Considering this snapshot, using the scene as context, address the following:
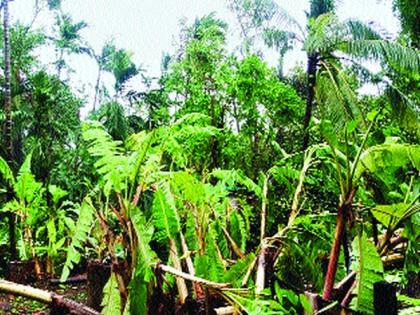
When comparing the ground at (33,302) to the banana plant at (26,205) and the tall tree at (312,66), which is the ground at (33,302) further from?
the tall tree at (312,66)

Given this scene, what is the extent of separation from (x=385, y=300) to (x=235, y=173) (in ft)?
6.71

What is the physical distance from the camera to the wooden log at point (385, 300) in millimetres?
2311

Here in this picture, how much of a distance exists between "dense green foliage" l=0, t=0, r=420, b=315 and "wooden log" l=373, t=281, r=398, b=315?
27cm

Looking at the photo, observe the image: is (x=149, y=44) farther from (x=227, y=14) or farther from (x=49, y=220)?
(x=49, y=220)

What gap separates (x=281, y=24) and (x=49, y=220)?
560 cm

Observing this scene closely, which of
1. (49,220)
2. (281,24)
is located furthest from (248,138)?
(49,220)

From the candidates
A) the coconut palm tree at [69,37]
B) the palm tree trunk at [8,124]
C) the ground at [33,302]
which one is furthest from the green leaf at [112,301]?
the coconut palm tree at [69,37]

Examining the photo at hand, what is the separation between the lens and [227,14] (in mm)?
13828

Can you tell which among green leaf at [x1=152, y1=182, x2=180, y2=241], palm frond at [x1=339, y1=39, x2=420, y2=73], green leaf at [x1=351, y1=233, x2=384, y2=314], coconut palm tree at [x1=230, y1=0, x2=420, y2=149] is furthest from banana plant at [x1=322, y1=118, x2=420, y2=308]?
palm frond at [x1=339, y1=39, x2=420, y2=73]

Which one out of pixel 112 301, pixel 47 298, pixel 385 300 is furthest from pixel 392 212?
pixel 47 298

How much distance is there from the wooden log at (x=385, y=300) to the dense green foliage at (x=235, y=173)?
0.27 m

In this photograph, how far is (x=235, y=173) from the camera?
4215 mm

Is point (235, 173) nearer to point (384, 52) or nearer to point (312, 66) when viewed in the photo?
point (384, 52)

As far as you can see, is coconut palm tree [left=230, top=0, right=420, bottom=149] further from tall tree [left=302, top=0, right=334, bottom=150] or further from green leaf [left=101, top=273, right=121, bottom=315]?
green leaf [left=101, top=273, right=121, bottom=315]
